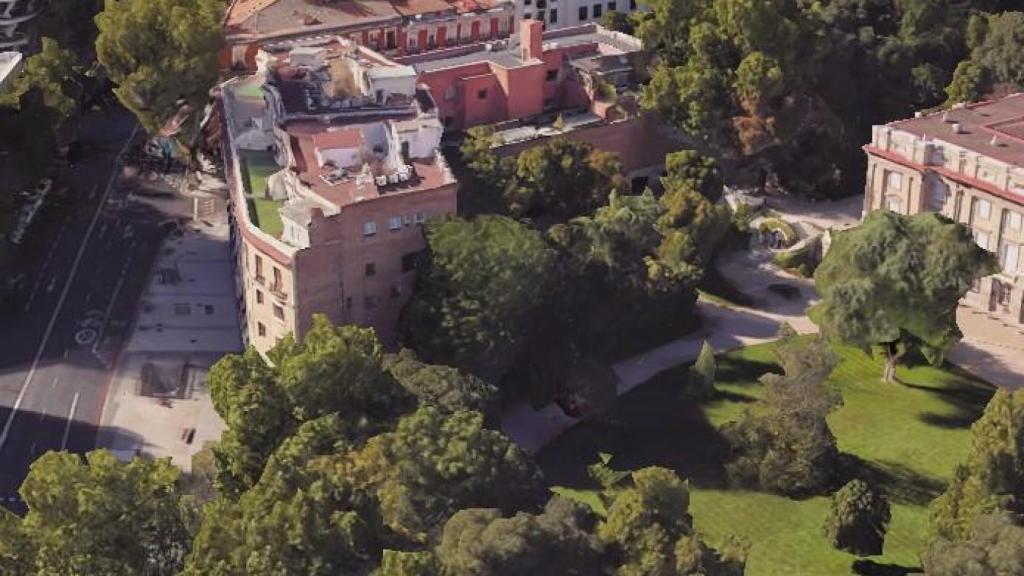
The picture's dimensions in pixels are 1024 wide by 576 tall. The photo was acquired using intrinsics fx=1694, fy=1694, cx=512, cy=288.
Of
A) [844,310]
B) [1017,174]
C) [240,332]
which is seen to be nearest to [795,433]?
[844,310]

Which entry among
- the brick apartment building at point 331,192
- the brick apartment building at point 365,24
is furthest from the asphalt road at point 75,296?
the brick apartment building at point 365,24

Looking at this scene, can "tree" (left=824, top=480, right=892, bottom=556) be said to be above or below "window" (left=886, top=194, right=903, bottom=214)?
below

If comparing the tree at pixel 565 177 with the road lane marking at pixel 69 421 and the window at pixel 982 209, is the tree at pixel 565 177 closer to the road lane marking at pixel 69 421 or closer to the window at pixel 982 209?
the window at pixel 982 209

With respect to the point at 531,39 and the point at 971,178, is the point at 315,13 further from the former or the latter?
the point at 971,178

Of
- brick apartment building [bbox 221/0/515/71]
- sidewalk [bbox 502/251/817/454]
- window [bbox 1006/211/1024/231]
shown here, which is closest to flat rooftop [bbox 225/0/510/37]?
brick apartment building [bbox 221/0/515/71]

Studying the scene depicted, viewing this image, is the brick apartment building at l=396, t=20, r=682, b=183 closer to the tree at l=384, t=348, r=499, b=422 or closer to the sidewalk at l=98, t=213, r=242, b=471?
the sidewalk at l=98, t=213, r=242, b=471

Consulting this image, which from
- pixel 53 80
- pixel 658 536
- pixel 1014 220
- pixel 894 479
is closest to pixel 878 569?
pixel 894 479
